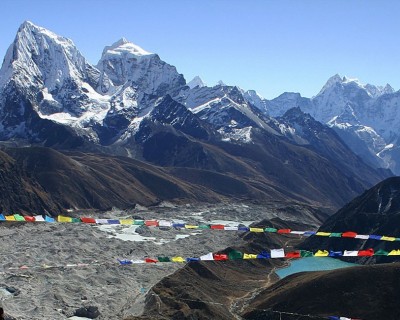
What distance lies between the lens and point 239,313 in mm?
99938

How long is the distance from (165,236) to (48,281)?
76.9 m

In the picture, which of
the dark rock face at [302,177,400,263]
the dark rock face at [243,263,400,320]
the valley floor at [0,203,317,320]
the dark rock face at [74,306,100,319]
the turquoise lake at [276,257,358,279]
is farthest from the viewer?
the dark rock face at [302,177,400,263]

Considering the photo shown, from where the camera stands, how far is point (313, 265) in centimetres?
15438

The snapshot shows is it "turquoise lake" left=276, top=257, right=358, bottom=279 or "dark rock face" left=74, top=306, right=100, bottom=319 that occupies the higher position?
"dark rock face" left=74, top=306, right=100, bottom=319

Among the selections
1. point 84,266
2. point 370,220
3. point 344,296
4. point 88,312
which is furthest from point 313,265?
point 88,312

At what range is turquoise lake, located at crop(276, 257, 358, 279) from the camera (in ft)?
484

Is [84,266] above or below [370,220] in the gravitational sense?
below

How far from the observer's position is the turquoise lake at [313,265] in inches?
5807

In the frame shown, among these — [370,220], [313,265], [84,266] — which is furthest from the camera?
[370,220]

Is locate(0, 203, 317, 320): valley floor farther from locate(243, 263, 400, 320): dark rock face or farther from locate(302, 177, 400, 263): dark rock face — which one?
locate(302, 177, 400, 263): dark rock face

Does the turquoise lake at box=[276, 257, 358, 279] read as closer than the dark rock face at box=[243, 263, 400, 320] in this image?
No

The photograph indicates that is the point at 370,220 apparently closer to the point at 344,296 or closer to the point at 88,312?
the point at 344,296

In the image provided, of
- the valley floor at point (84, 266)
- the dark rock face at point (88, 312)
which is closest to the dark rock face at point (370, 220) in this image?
the valley floor at point (84, 266)

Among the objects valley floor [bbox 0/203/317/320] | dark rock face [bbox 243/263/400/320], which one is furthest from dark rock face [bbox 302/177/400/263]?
dark rock face [bbox 243/263/400/320]
